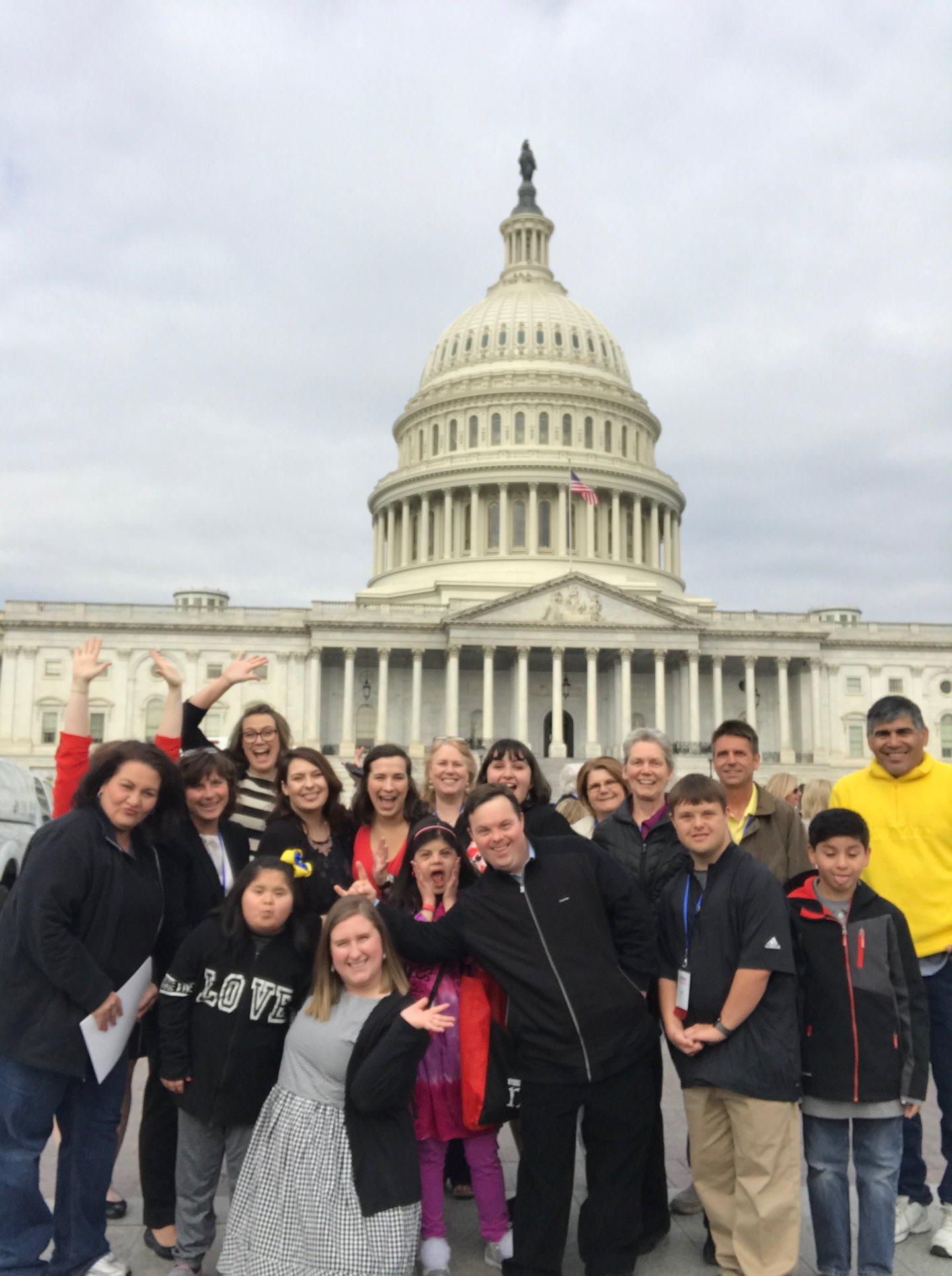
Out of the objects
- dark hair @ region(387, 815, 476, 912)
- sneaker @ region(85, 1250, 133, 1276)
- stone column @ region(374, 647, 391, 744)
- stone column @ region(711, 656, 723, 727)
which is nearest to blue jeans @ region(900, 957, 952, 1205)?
dark hair @ region(387, 815, 476, 912)

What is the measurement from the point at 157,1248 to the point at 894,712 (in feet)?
21.2

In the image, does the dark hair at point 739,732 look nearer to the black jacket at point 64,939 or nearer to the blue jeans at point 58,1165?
the black jacket at point 64,939

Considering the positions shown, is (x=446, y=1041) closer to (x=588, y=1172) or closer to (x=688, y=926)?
(x=588, y=1172)

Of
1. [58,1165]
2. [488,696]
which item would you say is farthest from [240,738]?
[488,696]

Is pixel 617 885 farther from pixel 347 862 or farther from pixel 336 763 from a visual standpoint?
pixel 336 763

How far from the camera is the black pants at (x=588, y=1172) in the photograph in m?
6.86

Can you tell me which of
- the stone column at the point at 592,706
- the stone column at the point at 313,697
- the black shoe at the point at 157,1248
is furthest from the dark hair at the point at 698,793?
the stone column at the point at 313,697

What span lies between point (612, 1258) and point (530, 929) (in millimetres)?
2138

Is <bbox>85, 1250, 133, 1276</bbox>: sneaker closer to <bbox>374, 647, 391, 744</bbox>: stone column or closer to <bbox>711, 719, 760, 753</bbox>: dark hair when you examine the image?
<bbox>711, 719, 760, 753</bbox>: dark hair

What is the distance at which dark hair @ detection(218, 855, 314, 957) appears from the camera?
7043 millimetres

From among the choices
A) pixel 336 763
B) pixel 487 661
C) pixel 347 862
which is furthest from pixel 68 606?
pixel 347 862

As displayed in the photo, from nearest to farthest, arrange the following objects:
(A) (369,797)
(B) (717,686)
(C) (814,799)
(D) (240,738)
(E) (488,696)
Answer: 1. (A) (369,797)
2. (D) (240,738)
3. (C) (814,799)
4. (E) (488,696)
5. (B) (717,686)

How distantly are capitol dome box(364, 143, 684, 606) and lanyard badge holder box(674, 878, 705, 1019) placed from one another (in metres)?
62.7

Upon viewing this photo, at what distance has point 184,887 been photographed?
25.5 ft
